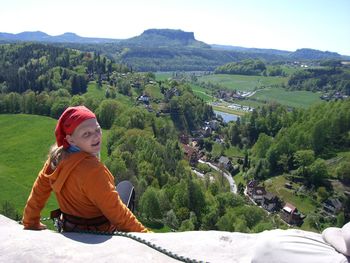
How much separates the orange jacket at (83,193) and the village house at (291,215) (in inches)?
2448

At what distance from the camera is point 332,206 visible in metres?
70.7

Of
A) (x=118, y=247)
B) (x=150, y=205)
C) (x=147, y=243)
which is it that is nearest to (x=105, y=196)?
(x=118, y=247)

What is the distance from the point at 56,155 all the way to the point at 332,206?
235 ft

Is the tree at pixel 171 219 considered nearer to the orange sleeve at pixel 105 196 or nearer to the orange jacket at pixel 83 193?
the orange jacket at pixel 83 193

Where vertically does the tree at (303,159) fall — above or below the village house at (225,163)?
above

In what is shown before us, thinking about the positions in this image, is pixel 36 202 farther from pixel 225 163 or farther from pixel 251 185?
pixel 225 163

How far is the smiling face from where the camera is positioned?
19.3 ft

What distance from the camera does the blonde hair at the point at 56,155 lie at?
19.9ft

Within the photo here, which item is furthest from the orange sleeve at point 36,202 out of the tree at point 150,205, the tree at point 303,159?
the tree at point 303,159

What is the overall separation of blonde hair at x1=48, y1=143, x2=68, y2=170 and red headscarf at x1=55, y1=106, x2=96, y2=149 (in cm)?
8

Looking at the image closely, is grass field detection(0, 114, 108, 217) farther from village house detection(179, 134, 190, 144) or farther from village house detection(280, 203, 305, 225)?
village house detection(179, 134, 190, 144)

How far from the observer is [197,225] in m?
49.9

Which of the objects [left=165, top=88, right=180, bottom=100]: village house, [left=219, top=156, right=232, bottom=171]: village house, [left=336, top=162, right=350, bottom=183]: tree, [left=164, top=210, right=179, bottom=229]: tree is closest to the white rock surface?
[left=164, top=210, right=179, bottom=229]: tree

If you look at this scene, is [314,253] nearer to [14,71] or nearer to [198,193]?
[198,193]
